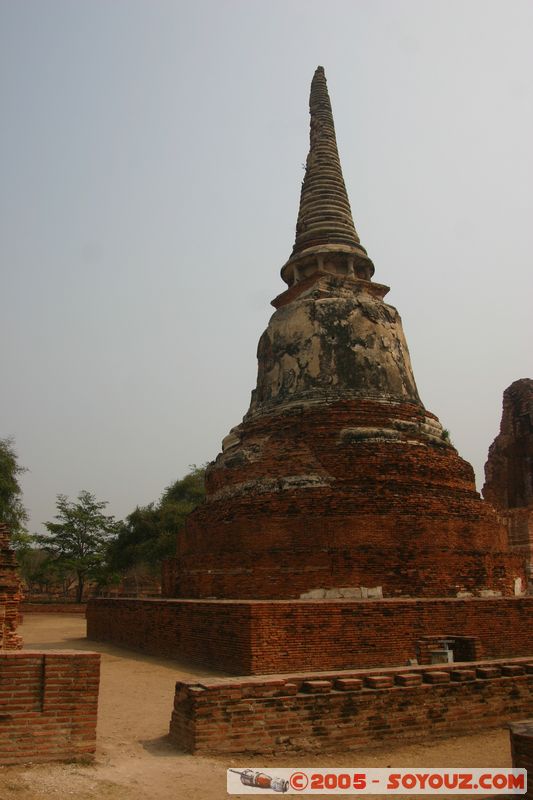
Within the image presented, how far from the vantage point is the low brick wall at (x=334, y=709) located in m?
5.94

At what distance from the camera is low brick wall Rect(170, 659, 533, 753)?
594cm

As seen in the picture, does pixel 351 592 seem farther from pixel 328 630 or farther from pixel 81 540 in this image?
pixel 81 540

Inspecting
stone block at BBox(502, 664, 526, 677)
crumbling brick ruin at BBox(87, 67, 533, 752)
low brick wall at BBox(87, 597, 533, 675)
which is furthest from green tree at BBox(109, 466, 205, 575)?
stone block at BBox(502, 664, 526, 677)

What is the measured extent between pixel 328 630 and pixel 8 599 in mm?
5366

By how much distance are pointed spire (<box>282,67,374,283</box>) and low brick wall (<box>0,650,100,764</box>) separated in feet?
48.8

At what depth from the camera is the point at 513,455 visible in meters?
28.1

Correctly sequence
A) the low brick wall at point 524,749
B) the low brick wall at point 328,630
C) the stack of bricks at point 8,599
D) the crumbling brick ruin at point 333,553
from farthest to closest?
the stack of bricks at point 8,599, the low brick wall at point 328,630, the crumbling brick ruin at point 333,553, the low brick wall at point 524,749

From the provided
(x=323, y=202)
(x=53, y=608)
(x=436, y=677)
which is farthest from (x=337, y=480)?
(x=53, y=608)

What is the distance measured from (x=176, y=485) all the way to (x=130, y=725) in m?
33.1

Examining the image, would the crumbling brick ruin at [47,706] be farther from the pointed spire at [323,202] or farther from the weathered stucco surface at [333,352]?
the pointed spire at [323,202]

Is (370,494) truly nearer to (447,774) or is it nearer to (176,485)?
(447,774)

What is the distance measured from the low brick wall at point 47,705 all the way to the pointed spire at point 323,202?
48.8 ft

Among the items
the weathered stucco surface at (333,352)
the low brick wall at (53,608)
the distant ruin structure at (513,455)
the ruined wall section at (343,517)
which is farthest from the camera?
the low brick wall at (53,608)

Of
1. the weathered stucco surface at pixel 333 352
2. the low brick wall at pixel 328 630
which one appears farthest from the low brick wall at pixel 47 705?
the weathered stucco surface at pixel 333 352
